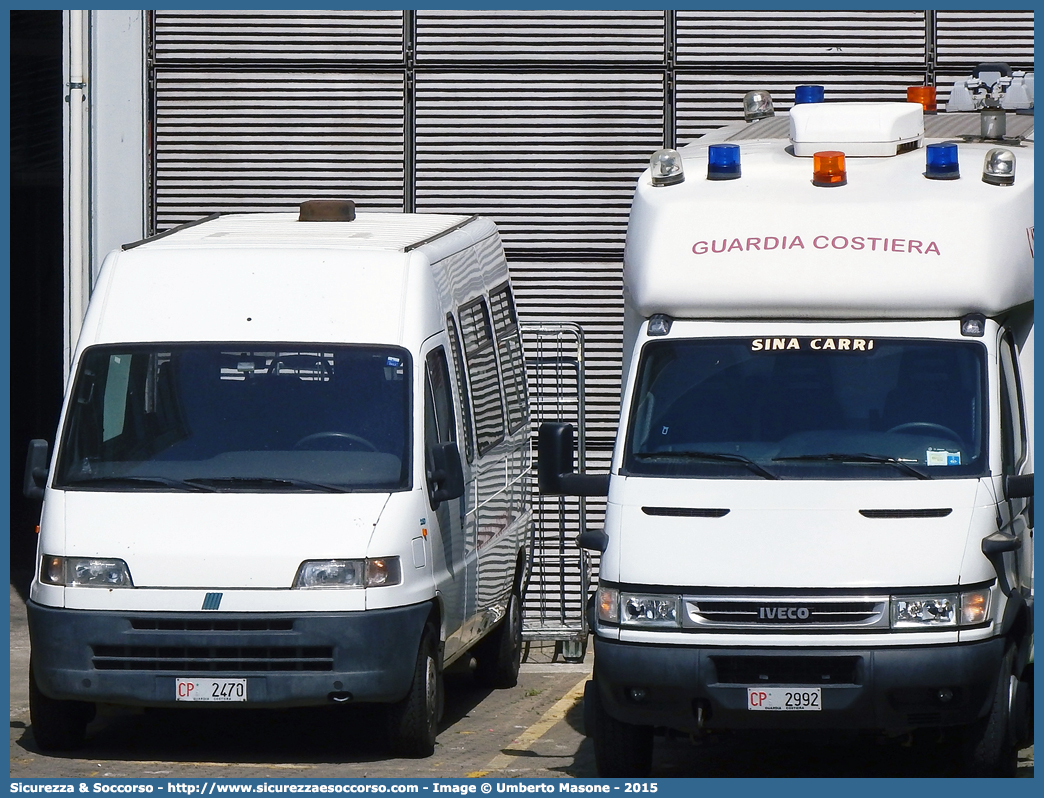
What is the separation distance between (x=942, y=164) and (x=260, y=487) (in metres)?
3.85

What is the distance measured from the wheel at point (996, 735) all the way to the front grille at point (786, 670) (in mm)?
724

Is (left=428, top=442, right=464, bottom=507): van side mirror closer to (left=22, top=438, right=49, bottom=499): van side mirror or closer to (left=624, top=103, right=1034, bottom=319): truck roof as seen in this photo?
(left=624, top=103, right=1034, bottom=319): truck roof

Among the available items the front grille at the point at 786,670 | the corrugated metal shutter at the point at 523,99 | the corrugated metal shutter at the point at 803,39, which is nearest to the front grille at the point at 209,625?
the front grille at the point at 786,670

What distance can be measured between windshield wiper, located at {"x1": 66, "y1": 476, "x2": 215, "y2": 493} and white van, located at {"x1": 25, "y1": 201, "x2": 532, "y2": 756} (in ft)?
0.03

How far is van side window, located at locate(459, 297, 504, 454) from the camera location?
1107 centimetres

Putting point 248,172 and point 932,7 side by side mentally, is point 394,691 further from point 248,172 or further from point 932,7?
point 932,7

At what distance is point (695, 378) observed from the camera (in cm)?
881

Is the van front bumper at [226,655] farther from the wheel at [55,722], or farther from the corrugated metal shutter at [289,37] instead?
the corrugated metal shutter at [289,37]

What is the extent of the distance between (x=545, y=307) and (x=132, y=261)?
5020 millimetres

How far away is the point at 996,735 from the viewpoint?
27.3 ft

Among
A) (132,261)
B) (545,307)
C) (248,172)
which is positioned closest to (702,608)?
(132,261)

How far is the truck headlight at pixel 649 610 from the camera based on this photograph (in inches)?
324

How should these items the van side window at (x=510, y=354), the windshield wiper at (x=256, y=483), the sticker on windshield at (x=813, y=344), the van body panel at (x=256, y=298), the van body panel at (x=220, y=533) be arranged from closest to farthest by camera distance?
the sticker on windshield at (x=813, y=344), the van body panel at (x=220, y=533), the windshield wiper at (x=256, y=483), the van body panel at (x=256, y=298), the van side window at (x=510, y=354)

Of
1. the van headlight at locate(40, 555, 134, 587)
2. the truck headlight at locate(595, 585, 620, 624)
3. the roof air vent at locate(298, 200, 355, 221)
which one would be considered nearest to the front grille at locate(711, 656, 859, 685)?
the truck headlight at locate(595, 585, 620, 624)
